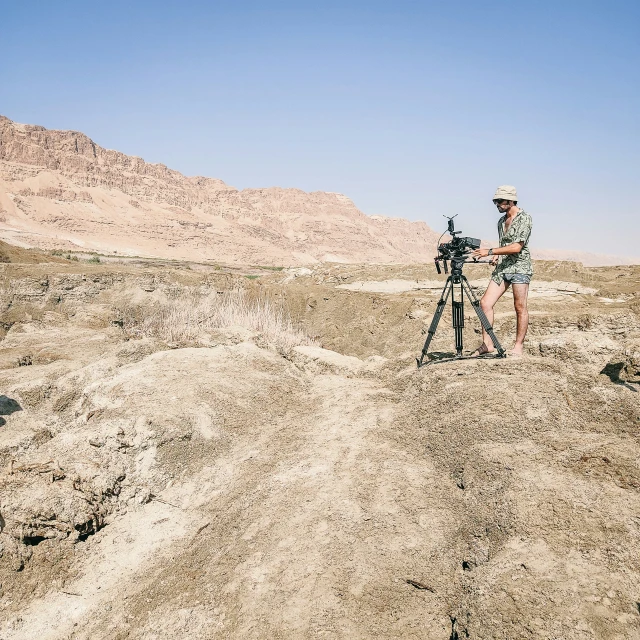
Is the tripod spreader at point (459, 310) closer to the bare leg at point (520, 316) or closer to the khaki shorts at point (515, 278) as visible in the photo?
the bare leg at point (520, 316)

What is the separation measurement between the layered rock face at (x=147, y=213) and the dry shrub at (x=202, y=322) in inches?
1935

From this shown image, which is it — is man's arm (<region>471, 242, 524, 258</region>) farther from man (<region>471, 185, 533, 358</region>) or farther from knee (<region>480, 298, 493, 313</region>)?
knee (<region>480, 298, 493, 313</region>)

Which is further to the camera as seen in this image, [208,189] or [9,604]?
[208,189]

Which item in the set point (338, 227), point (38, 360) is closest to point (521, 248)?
point (38, 360)

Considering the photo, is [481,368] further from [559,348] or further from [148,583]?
[148,583]

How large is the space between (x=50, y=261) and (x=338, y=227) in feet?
301

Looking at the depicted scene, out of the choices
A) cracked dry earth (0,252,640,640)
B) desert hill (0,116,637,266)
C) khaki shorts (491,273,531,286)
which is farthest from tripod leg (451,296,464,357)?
desert hill (0,116,637,266)

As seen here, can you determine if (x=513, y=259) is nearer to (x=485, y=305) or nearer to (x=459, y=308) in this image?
(x=485, y=305)

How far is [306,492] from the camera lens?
3928 mm

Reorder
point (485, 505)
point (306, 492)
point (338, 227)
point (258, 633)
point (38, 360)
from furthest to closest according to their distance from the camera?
point (338, 227), point (38, 360), point (306, 492), point (485, 505), point (258, 633)

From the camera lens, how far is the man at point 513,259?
17.3 feet

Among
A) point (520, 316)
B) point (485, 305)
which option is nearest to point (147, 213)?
point (485, 305)

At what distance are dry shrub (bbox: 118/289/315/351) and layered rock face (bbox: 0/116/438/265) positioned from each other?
49.1 m

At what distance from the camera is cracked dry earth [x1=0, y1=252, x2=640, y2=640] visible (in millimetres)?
2762
